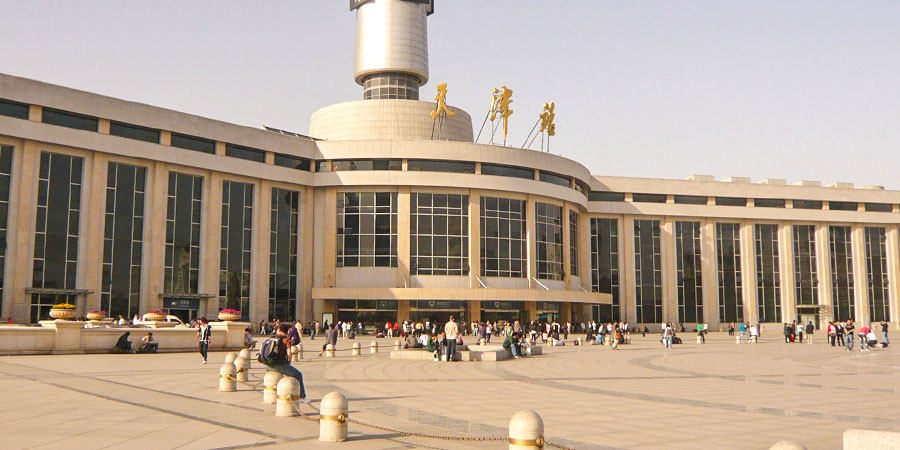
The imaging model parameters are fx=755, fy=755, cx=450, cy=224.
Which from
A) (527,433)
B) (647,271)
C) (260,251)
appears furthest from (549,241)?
(527,433)

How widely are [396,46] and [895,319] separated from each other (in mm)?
64450

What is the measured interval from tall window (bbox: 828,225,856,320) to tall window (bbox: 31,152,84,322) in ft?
252

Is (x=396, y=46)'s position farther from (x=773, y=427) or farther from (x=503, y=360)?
(x=773, y=427)

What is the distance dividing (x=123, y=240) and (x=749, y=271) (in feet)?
209

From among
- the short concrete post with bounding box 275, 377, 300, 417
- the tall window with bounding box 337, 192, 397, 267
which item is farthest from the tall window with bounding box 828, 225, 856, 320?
the short concrete post with bounding box 275, 377, 300, 417

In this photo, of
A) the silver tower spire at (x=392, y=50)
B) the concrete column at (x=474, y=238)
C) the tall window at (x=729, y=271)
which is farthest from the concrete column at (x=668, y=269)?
the silver tower spire at (x=392, y=50)

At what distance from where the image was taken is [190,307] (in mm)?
59094

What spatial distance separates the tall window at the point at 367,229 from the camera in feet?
217

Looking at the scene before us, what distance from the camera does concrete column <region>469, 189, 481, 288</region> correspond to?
6681 cm

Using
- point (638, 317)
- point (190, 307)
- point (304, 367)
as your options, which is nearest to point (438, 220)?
point (190, 307)

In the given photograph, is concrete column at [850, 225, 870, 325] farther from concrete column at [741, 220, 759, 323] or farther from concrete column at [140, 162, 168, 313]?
concrete column at [140, 162, 168, 313]

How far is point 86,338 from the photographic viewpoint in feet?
108

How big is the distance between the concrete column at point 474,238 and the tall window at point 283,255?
50.8 feet

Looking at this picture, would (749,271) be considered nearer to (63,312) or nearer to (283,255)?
(283,255)
